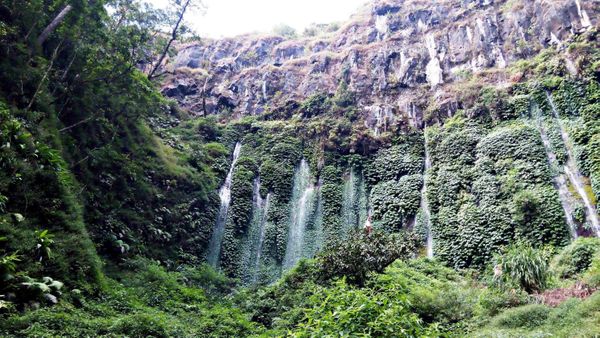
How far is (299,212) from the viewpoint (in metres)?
22.9

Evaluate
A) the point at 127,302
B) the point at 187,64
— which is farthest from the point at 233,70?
the point at 127,302

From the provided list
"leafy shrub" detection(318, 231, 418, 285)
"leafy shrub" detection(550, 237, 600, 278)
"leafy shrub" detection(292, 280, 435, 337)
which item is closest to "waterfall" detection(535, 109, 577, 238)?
"leafy shrub" detection(550, 237, 600, 278)

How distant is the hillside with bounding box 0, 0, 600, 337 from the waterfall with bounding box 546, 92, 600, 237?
115 mm

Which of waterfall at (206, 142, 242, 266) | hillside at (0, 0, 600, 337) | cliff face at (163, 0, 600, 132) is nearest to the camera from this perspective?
hillside at (0, 0, 600, 337)

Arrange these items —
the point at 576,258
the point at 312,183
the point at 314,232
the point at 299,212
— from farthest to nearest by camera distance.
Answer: the point at 312,183
the point at 299,212
the point at 314,232
the point at 576,258

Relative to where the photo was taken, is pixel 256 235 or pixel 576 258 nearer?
pixel 576 258

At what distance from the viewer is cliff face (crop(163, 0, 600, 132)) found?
25156 mm

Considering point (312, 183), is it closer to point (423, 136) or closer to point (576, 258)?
point (423, 136)

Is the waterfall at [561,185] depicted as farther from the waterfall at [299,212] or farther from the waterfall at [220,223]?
the waterfall at [220,223]

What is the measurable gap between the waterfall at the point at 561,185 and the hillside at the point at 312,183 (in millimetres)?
122

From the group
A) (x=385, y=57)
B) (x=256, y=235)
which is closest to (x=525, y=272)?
(x=256, y=235)

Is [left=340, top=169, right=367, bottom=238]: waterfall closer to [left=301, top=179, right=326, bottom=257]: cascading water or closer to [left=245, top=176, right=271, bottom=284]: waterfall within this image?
[left=301, top=179, right=326, bottom=257]: cascading water

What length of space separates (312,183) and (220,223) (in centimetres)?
612

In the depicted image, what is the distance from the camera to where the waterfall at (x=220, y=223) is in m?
20.0
